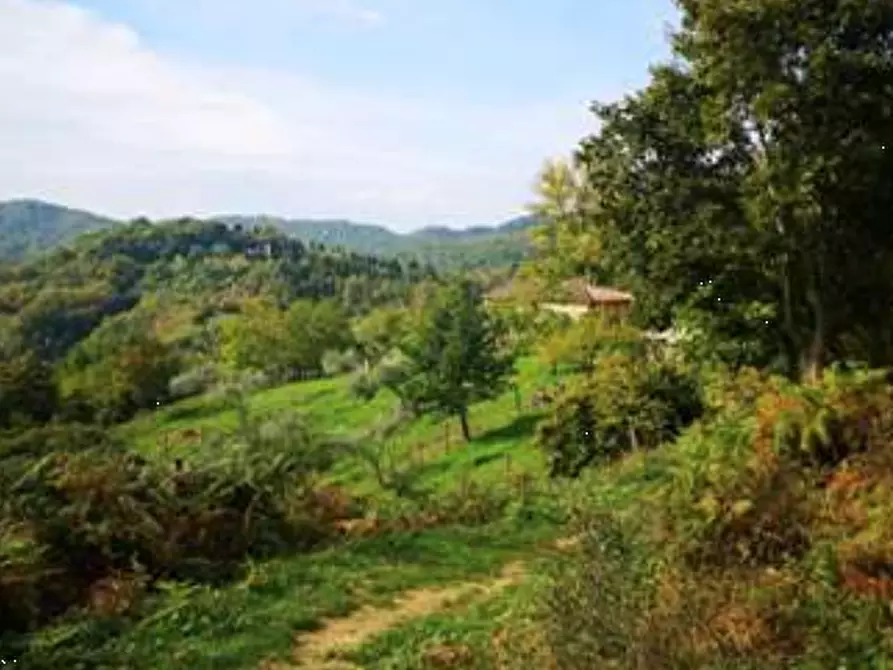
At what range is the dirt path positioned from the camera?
14312mm

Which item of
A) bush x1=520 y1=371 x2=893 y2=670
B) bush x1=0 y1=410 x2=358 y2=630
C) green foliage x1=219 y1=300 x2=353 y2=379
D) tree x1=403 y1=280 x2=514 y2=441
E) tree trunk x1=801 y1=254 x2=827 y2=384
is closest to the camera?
bush x1=520 y1=371 x2=893 y2=670

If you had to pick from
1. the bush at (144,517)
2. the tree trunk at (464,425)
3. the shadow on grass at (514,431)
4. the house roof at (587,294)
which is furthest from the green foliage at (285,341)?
the bush at (144,517)

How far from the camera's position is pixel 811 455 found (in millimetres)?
19297

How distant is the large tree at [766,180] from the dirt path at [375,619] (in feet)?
29.1

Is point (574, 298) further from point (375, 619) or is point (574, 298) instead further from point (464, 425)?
point (375, 619)

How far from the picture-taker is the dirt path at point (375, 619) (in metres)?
14.3

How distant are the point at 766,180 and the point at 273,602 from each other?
12497 millimetres

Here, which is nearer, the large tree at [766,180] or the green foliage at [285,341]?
the large tree at [766,180]

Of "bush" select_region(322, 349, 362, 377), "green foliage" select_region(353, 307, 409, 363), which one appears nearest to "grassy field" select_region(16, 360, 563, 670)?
"green foliage" select_region(353, 307, 409, 363)

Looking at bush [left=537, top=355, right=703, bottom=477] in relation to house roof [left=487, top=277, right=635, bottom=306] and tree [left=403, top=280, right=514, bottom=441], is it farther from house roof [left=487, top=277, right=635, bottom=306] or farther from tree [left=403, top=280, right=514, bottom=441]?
house roof [left=487, top=277, right=635, bottom=306]

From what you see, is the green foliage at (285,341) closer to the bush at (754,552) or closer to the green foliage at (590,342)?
the green foliage at (590,342)

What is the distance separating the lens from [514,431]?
59094 mm

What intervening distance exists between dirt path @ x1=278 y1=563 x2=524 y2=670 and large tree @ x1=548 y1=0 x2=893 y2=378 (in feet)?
29.1

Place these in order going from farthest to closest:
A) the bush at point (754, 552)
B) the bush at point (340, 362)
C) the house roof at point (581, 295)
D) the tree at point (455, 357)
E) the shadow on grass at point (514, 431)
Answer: the bush at point (340, 362) < the house roof at point (581, 295) < the tree at point (455, 357) < the shadow on grass at point (514, 431) < the bush at point (754, 552)
